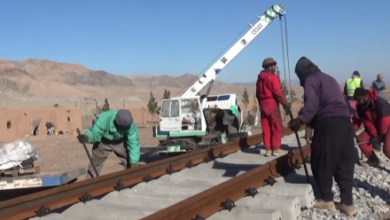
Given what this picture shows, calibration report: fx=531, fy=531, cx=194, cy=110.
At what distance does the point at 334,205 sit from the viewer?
564cm

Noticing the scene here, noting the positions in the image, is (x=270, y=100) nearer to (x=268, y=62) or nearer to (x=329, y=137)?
(x=268, y=62)

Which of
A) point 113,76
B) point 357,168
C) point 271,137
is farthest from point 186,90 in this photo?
point 113,76

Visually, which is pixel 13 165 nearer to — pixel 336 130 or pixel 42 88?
pixel 336 130

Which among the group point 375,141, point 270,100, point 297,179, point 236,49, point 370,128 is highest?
point 236,49

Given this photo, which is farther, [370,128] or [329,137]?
[370,128]

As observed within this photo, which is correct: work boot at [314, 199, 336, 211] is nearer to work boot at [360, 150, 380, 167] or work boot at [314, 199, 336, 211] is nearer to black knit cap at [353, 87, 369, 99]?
black knit cap at [353, 87, 369, 99]

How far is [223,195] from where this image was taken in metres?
5.60

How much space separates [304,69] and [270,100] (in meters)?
2.95

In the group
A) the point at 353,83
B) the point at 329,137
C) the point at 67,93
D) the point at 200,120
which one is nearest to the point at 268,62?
the point at 329,137

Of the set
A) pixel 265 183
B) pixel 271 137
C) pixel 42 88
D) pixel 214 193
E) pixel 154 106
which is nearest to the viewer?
pixel 214 193

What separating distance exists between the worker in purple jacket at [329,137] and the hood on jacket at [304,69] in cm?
8

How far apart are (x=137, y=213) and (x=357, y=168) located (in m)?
3.96

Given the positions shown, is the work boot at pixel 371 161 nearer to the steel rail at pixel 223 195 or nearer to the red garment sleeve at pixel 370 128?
the red garment sleeve at pixel 370 128

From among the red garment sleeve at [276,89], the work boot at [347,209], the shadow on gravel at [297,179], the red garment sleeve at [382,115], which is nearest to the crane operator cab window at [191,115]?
the red garment sleeve at [276,89]
